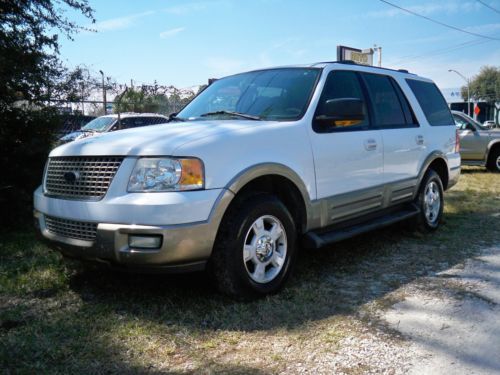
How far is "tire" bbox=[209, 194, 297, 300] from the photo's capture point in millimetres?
3336

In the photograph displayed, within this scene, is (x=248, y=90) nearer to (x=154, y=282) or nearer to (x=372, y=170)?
(x=372, y=170)

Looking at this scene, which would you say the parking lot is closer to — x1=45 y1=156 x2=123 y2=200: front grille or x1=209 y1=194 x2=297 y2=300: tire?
x1=209 y1=194 x2=297 y2=300: tire

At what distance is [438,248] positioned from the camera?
17.1 feet

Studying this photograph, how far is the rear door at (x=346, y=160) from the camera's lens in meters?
4.08

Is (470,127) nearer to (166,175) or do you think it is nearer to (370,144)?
(370,144)

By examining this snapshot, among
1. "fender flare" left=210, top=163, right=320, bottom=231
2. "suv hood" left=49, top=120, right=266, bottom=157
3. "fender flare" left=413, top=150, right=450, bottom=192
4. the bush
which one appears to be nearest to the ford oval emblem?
"suv hood" left=49, top=120, right=266, bottom=157

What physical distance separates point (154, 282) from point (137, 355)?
45.9 inches

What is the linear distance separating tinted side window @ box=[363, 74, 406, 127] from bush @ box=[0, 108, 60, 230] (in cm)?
404

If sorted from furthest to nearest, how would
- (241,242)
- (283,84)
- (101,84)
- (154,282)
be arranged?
(101,84)
(283,84)
(154,282)
(241,242)

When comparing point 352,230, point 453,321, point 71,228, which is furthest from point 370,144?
point 71,228

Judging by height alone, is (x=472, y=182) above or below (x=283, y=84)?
below

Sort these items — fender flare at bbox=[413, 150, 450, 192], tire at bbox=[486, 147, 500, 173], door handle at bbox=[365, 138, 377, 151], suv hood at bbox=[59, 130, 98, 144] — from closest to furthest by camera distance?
door handle at bbox=[365, 138, 377, 151], fender flare at bbox=[413, 150, 450, 192], suv hood at bbox=[59, 130, 98, 144], tire at bbox=[486, 147, 500, 173]

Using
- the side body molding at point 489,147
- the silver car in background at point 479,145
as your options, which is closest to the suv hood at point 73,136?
the silver car in background at point 479,145

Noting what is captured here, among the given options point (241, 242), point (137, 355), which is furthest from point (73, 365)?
point (241, 242)
